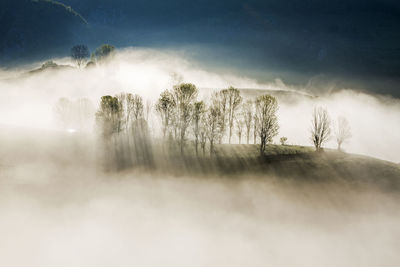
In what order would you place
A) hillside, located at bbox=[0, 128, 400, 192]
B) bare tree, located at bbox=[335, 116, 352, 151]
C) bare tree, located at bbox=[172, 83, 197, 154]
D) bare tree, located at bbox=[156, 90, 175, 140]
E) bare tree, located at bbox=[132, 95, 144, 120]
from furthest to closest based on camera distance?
bare tree, located at bbox=[132, 95, 144, 120] → bare tree, located at bbox=[156, 90, 175, 140] → bare tree, located at bbox=[172, 83, 197, 154] → bare tree, located at bbox=[335, 116, 352, 151] → hillside, located at bbox=[0, 128, 400, 192]

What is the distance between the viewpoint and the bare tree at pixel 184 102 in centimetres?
9875

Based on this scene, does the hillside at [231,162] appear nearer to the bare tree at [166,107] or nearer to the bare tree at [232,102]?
the bare tree at [166,107]

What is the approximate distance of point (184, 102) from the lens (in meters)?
102

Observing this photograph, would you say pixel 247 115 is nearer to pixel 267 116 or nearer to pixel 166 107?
pixel 267 116

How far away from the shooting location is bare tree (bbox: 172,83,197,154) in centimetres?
9875

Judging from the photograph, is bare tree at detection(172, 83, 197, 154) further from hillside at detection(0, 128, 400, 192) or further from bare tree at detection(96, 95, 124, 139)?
bare tree at detection(96, 95, 124, 139)

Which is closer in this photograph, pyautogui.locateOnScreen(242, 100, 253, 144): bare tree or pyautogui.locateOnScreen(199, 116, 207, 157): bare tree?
pyautogui.locateOnScreen(199, 116, 207, 157): bare tree

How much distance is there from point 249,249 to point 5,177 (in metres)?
67.1

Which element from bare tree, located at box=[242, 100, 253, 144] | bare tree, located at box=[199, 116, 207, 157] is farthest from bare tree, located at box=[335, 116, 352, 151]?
bare tree, located at box=[199, 116, 207, 157]

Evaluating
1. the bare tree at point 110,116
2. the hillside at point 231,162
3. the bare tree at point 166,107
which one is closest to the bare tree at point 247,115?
the hillside at point 231,162

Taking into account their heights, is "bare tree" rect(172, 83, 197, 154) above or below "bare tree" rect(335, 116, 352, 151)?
above

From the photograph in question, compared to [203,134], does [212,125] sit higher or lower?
higher

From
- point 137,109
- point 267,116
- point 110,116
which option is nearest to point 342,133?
point 267,116

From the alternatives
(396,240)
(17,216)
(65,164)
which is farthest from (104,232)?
(396,240)
